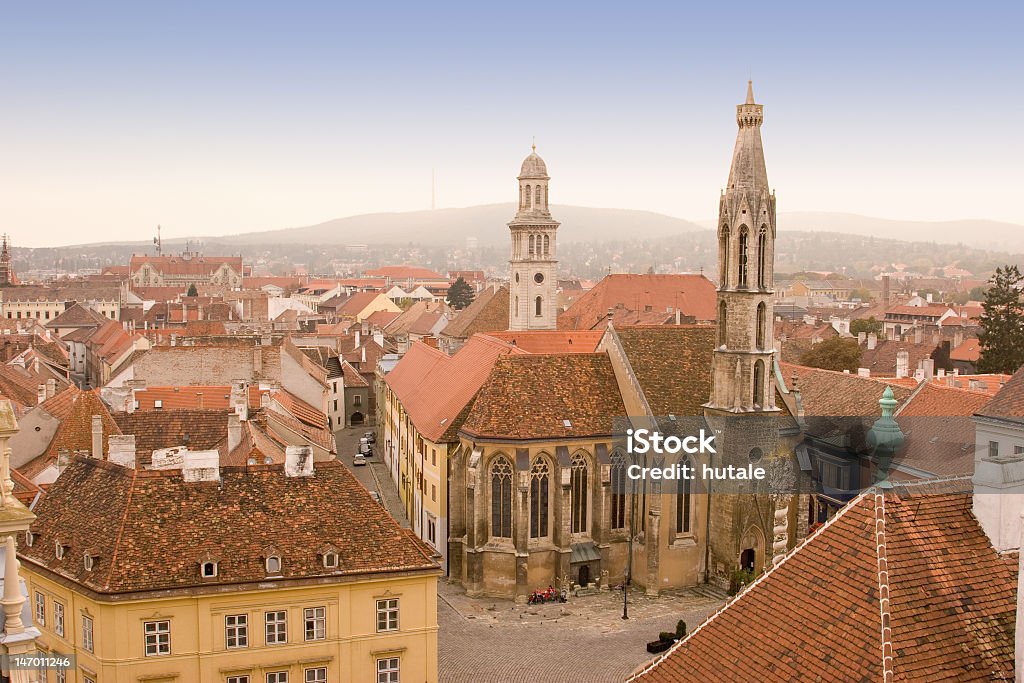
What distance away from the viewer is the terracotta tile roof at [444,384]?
176ft

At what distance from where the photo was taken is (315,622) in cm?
3272

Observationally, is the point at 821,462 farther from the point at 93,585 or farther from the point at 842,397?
the point at 93,585

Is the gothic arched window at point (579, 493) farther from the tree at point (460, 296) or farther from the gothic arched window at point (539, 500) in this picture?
the tree at point (460, 296)

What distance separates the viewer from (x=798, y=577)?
2095cm

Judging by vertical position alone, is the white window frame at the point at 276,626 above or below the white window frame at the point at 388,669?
above

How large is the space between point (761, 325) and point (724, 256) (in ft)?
12.2

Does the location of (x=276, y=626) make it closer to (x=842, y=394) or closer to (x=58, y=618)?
(x=58, y=618)

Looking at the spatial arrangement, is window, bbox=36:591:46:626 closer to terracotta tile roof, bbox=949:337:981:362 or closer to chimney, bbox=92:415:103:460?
chimney, bbox=92:415:103:460

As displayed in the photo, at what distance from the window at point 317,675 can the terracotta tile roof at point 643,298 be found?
70.5 meters

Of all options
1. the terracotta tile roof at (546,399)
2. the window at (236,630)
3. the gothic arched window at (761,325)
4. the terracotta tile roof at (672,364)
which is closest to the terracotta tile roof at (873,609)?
the window at (236,630)

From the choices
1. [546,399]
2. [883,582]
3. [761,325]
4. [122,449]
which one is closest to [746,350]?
[761,325]

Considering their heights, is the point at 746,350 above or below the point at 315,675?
above

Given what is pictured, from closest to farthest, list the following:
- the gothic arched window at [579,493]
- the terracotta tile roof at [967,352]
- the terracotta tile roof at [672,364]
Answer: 1. the gothic arched window at [579,493]
2. the terracotta tile roof at [672,364]
3. the terracotta tile roof at [967,352]

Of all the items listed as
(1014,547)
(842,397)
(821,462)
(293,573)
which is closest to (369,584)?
(293,573)
